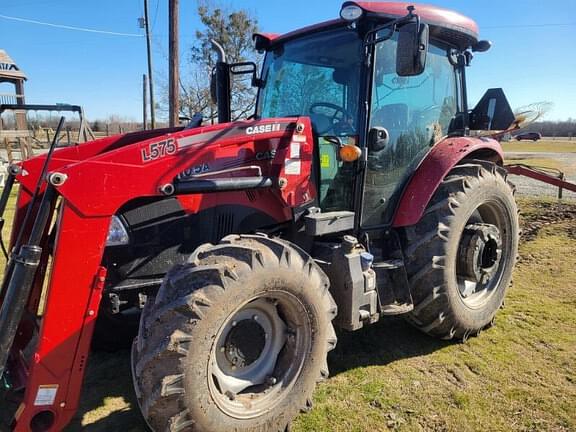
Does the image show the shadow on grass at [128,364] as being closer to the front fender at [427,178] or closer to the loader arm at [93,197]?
the loader arm at [93,197]

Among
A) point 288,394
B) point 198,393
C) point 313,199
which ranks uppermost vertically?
point 313,199

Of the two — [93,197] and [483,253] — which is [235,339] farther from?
[483,253]

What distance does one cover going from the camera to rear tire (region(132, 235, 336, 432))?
213 centimetres

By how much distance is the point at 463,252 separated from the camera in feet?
12.2

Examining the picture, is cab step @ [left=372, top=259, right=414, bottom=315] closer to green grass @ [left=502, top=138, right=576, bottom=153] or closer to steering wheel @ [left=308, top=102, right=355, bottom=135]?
steering wheel @ [left=308, top=102, right=355, bottom=135]

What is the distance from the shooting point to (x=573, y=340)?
367 centimetres

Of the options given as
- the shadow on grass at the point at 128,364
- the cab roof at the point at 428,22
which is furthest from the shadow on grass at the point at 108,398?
the cab roof at the point at 428,22

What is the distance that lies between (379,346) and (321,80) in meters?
2.16

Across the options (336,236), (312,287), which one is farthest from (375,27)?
(312,287)

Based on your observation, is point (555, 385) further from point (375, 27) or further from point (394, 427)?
point (375, 27)

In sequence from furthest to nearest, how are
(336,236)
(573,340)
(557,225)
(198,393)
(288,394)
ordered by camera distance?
(557,225)
(573,340)
(336,236)
(288,394)
(198,393)

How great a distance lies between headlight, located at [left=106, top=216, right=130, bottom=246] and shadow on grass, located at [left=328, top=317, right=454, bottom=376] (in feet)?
5.69

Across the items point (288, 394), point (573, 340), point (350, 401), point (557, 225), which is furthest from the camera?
point (557, 225)

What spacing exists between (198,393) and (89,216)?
1.03 meters
